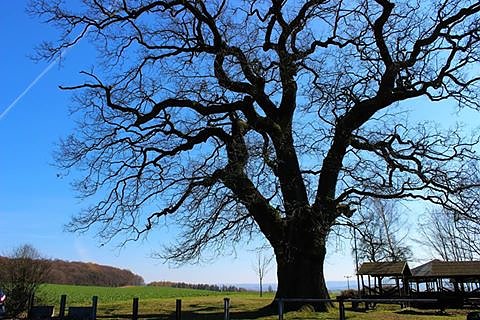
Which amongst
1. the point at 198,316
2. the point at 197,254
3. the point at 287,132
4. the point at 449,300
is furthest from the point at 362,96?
the point at 449,300

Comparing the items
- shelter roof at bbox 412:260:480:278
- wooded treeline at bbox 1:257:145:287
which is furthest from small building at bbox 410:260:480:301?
wooded treeline at bbox 1:257:145:287

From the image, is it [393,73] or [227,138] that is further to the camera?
[227,138]

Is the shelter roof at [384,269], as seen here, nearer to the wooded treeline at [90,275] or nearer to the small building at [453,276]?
the small building at [453,276]

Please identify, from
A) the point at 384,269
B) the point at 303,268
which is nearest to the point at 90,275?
the point at 384,269

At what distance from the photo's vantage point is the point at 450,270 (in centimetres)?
3144

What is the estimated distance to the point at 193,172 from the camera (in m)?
16.9

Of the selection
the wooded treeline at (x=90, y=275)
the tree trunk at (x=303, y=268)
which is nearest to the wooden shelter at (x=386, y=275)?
the tree trunk at (x=303, y=268)

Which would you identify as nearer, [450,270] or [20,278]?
[20,278]

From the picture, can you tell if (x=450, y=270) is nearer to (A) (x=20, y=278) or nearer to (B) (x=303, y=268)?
(B) (x=303, y=268)

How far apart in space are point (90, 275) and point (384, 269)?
2074 inches

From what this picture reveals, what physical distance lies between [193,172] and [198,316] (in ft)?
17.2

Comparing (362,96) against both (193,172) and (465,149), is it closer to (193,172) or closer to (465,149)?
(465,149)

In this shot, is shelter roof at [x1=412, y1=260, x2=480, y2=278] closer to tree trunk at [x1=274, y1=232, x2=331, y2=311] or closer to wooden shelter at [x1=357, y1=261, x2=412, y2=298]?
wooden shelter at [x1=357, y1=261, x2=412, y2=298]

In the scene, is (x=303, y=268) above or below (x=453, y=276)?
below
